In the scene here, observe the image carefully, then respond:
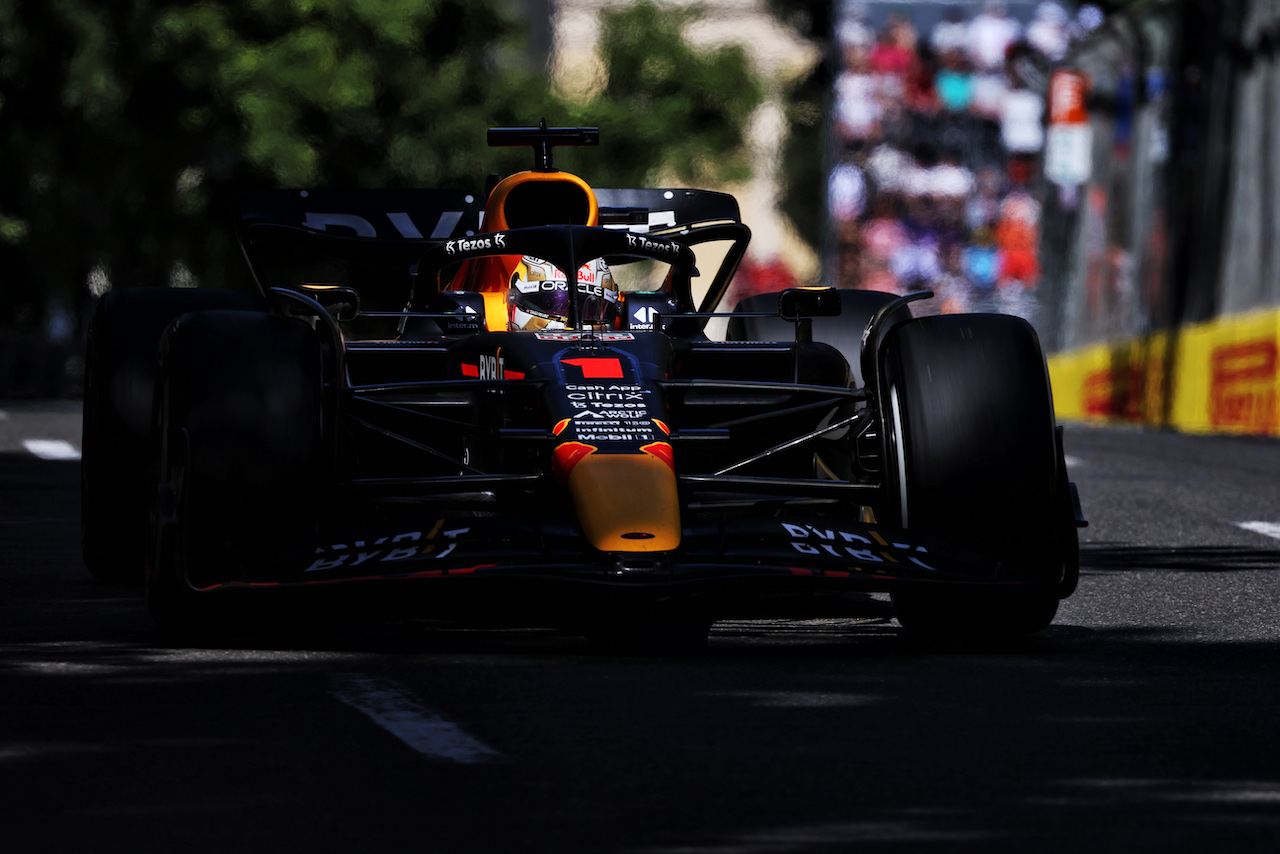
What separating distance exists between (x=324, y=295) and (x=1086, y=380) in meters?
19.9

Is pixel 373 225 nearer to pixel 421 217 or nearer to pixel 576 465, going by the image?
pixel 421 217

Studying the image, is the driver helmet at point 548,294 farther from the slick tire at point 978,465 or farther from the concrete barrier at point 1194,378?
the concrete barrier at point 1194,378

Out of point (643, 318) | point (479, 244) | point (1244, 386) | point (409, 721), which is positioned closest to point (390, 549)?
point (409, 721)

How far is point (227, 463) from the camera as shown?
7.13m

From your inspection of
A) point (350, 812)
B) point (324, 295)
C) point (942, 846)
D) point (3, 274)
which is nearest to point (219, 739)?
point (350, 812)

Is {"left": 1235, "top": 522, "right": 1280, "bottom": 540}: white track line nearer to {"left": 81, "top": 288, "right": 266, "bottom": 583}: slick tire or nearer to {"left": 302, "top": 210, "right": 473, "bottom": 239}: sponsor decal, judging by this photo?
{"left": 302, "top": 210, "right": 473, "bottom": 239}: sponsor decal

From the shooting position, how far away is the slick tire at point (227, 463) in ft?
23.1

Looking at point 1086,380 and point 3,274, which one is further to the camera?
point 3,274

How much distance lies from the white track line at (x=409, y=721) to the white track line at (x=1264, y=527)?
19.9 feet

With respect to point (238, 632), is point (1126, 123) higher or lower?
higher

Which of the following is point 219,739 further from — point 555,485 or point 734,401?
point 734,401

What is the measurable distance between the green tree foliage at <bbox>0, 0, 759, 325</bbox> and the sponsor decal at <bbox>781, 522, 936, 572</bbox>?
104 feet

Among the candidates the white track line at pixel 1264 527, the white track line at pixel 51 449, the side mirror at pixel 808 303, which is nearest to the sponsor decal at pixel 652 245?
the side mirror at pixel 808 303

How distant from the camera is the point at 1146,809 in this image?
16.0 ft
